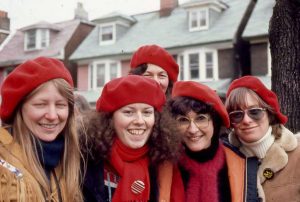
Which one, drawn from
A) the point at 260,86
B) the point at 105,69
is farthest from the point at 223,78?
the point at 260,86

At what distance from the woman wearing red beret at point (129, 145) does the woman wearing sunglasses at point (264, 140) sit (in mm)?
562

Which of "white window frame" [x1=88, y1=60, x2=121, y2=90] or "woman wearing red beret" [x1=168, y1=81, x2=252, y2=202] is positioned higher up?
"white window frame" [x1=88, y1=60, x2=121, y2=90]

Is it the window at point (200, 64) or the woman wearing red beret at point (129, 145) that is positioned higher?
the window at point (200, 64)

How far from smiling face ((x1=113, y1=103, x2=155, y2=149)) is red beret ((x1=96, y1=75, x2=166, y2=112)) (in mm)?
41

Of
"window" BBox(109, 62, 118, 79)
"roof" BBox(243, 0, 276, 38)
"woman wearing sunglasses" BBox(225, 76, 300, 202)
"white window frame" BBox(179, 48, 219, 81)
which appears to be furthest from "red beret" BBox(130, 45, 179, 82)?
"window" BBox(109, 62, 118, 79)

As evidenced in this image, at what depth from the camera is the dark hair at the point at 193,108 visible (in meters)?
3.16

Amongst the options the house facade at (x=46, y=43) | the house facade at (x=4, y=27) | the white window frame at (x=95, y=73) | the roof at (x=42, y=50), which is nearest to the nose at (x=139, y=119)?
the white window frame at (x=95, y=73)

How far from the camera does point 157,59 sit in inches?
165

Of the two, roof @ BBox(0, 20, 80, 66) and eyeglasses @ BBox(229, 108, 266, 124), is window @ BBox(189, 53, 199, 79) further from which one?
eyeglasses @ BBox(229, 108, 266, 124)

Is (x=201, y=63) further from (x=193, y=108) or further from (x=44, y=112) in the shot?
(x=44, y=112)

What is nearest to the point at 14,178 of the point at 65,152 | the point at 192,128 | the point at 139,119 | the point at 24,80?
the point at 65,152

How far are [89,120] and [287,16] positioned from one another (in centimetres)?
259

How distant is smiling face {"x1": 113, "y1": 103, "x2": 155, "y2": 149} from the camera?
2945mm

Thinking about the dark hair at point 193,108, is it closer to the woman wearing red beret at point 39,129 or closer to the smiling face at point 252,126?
the smiling face at point 252,126
